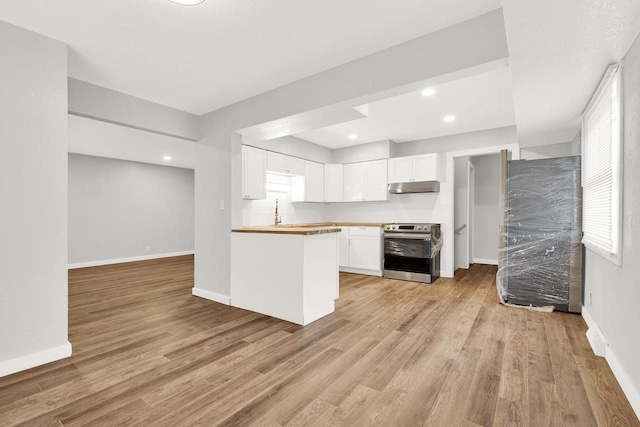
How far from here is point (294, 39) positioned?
2295 millimetres

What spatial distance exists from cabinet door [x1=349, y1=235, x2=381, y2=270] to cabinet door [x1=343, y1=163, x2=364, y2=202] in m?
0.84

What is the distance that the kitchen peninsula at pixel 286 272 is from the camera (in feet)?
9.90

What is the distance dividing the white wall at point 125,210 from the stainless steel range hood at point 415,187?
5682mm

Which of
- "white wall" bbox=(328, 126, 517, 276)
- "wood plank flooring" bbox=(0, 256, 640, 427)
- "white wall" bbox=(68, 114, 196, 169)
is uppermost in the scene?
"white wall" bbox=(68, 114, 196, 169)

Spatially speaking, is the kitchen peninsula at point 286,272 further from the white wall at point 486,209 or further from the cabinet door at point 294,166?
the white wall at point 486,209

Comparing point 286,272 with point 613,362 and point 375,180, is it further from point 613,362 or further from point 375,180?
point 375,180

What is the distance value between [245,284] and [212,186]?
1.35m

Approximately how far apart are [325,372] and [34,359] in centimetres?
211

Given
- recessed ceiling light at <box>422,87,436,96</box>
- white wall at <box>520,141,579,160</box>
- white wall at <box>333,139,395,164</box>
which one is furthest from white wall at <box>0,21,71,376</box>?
white wall at <box>520,141,579,160</box>

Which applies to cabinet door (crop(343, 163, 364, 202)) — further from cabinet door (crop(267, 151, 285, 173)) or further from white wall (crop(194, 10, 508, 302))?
white wall (crop(194, 10, 508, 302))

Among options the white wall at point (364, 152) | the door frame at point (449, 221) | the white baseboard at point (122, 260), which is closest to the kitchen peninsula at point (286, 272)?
the door frame at point (449, 221)

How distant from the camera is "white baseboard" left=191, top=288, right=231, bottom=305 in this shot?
371 cm

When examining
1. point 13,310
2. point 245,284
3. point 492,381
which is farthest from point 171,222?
point 492,381

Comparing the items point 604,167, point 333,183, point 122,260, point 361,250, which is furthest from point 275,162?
point 122,260
